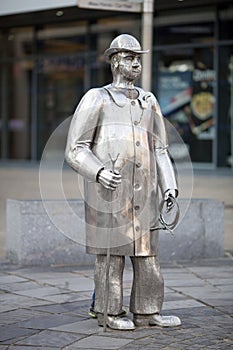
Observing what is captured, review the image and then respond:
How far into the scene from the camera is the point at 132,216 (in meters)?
5.68

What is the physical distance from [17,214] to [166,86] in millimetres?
15038

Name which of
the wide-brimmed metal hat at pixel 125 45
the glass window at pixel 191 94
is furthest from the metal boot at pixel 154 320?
the glass window at pixel 191 94

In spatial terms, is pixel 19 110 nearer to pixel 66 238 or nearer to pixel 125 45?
pixel 66 238

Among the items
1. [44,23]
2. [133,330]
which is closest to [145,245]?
[133,330]

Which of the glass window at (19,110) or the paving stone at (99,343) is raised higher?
the glass window at (19,110)

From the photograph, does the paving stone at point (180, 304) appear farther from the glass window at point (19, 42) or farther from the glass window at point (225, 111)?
the glass window at point (19, 42)

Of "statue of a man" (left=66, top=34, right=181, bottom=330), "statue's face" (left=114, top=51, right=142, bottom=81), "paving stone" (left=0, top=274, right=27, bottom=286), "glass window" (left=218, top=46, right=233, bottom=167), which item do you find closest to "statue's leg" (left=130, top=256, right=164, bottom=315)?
"statue of a man" (left=66, top=34, right=181, bottom=330)

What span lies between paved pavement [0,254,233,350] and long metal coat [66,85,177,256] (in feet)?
1.98

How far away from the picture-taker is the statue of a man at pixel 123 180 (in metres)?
5.66

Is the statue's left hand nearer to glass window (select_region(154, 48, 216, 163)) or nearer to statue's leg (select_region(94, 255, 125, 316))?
statue's leg (select_region(94, 255, 125, 316))

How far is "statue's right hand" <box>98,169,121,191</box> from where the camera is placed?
5.41 m

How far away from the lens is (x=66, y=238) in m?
8.62

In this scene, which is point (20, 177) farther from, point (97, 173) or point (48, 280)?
point (97, 173)

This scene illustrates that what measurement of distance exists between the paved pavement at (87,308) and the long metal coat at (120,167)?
0.60 m
